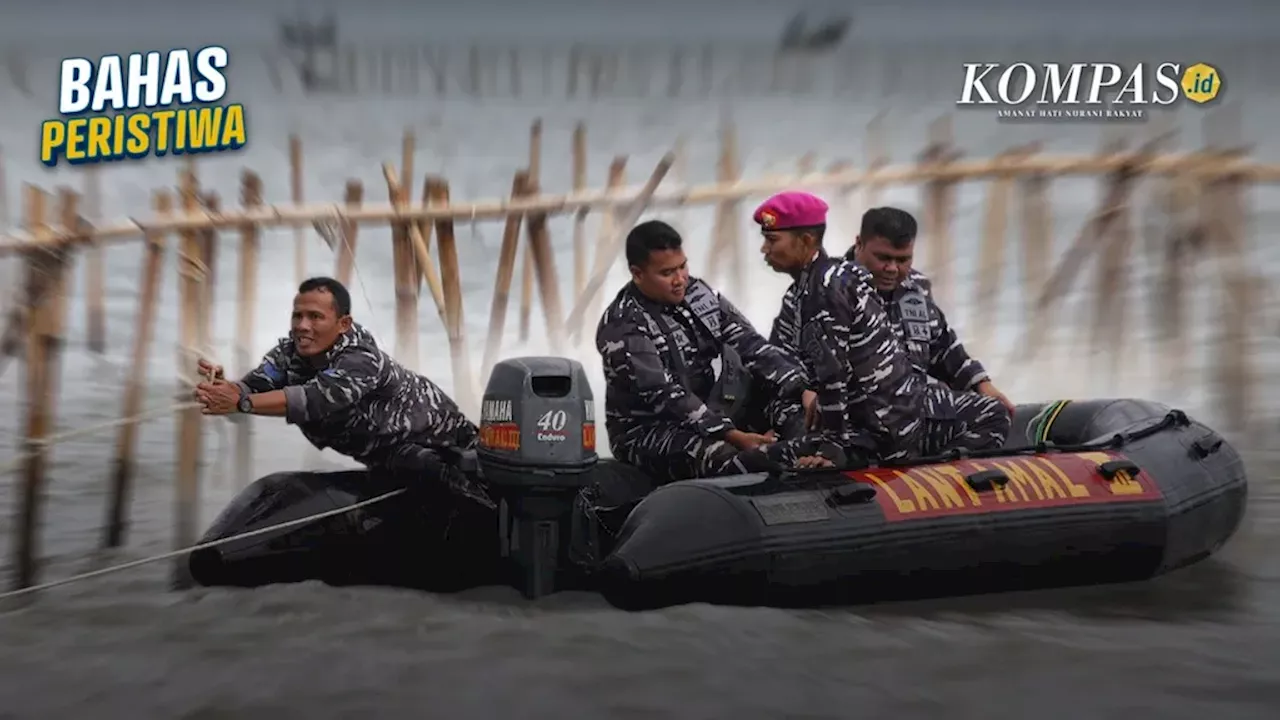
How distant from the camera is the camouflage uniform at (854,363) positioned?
15.4 feet

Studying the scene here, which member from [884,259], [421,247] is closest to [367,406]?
[884,259]

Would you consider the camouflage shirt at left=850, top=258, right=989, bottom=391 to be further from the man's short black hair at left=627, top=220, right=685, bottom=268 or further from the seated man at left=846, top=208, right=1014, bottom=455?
the man's short black hair at left=627, top=220, right=685, bottom=268

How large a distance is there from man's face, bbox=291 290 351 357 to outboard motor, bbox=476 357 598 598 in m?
0.59

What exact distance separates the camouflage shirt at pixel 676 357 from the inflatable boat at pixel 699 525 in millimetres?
251

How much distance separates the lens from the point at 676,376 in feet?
16.1

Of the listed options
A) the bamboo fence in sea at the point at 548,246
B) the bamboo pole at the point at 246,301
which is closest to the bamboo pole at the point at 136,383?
the bamboo fence in sea at the point at 548,246

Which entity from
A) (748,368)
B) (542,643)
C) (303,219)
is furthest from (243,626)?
(303,219)

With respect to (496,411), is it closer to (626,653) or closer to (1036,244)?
(626,653)

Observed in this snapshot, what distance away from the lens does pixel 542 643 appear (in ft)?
14.1

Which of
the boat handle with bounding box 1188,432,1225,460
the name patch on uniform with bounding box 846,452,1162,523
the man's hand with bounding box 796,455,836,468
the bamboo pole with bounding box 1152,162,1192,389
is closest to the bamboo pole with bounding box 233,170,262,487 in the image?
the man's hand with bounding box 796,455,836,468

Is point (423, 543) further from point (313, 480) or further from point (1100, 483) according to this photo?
point (1100, 483)

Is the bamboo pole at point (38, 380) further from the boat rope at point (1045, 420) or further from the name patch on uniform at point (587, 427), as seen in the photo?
the boat rope at point (1045, 420)

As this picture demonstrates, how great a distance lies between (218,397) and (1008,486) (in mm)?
2623

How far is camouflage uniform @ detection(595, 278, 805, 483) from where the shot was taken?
15.6ft
